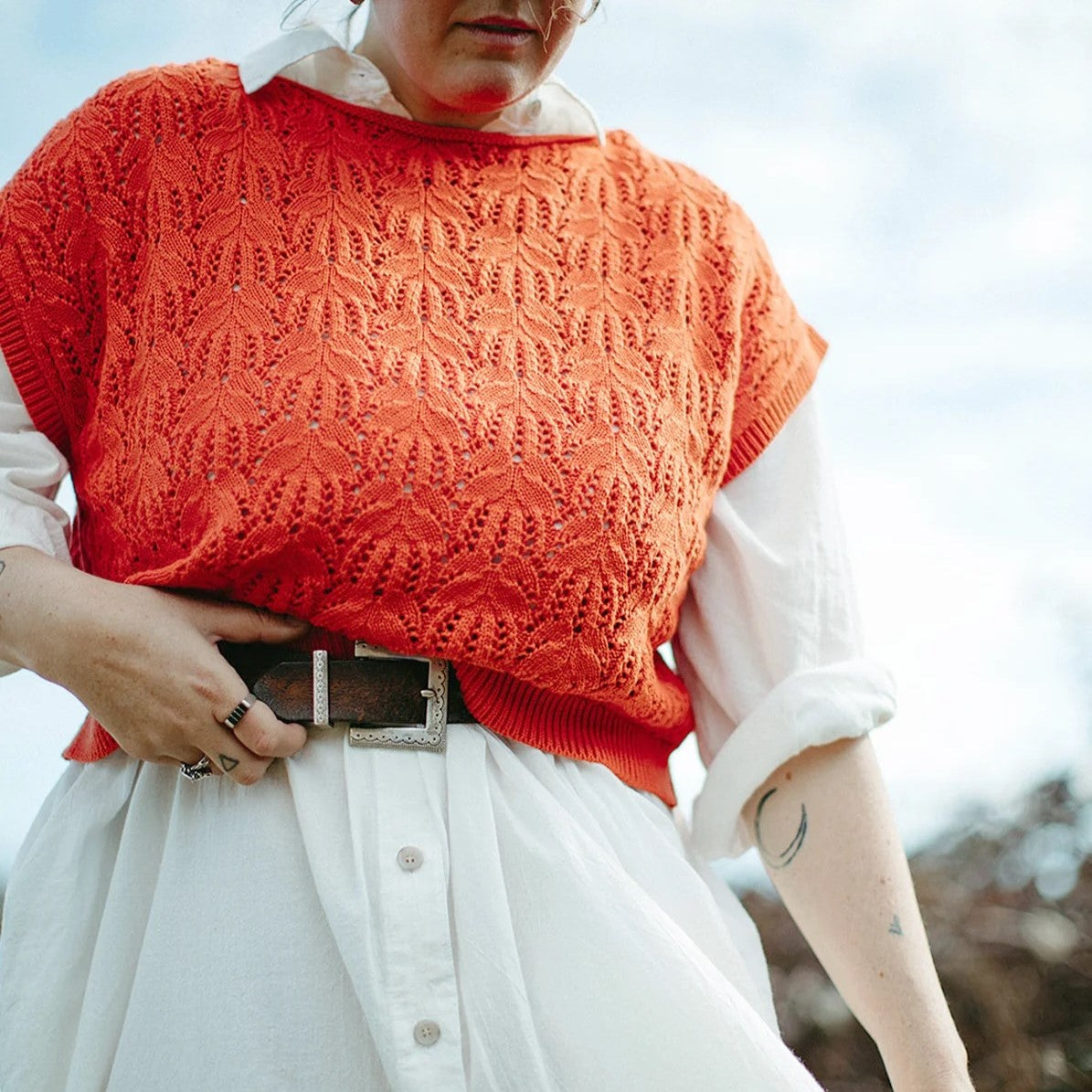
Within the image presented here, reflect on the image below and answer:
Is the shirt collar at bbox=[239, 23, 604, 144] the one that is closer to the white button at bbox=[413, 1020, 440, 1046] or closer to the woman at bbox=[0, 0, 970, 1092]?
the woman at bbox=[0, 0, 970, 1092]

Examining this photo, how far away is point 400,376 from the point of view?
1.07 meters

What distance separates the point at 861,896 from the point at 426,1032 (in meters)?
0.47

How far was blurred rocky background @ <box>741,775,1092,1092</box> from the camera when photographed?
2.50 meters

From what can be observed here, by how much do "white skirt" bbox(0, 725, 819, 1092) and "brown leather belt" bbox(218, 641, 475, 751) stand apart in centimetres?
2

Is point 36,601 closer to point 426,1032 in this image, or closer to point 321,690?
point 321,690

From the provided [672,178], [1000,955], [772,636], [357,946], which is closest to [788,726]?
[772,636]

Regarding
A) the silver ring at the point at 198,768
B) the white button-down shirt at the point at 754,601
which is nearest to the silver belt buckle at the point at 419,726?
the silver ring at the point at 198,768

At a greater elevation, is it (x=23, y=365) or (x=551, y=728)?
(x=23, y=365)

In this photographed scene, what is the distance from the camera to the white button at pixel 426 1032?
0.90 m

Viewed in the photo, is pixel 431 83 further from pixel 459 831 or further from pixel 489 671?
pixel 459 831

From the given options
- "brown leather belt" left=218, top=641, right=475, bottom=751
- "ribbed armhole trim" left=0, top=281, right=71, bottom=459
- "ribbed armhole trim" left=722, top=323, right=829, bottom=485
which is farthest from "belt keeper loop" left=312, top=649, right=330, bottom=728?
"ribbed armhole trim" left=722, top=323, right=829, bottom=485

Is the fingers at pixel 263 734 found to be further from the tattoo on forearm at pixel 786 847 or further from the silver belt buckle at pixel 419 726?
the tattoo on forearm at pixel 786 847

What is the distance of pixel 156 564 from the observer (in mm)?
1058

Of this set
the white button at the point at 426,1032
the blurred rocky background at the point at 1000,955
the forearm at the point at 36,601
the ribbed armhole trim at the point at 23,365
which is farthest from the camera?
the blurred rocky background at the point at 1000,955
